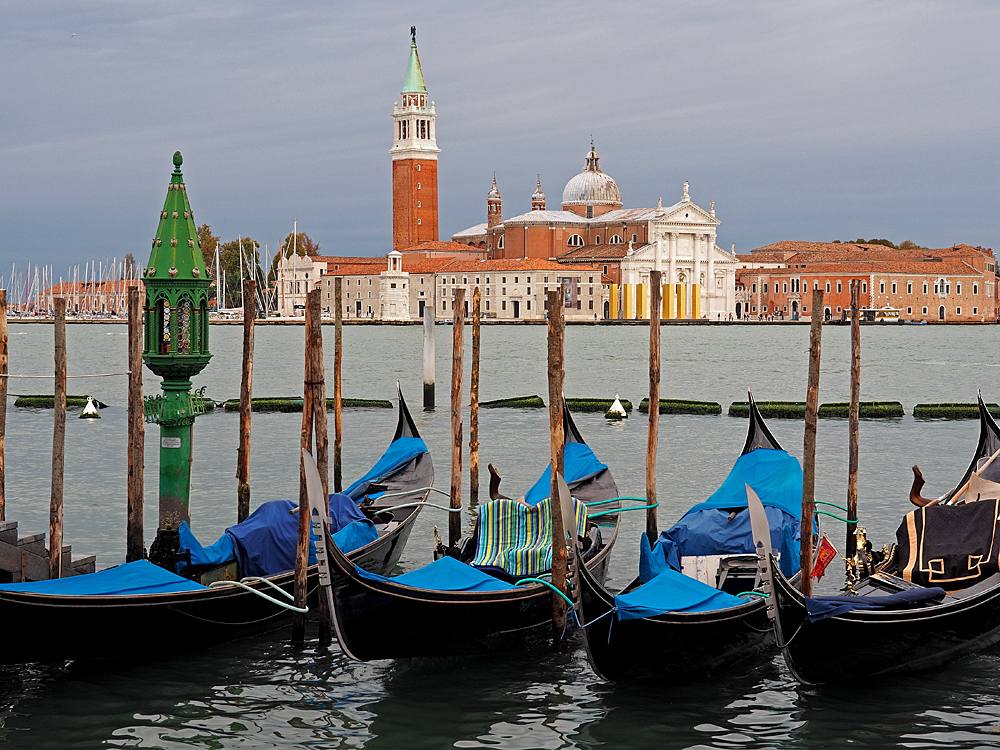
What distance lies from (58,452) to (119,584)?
3.41 feet

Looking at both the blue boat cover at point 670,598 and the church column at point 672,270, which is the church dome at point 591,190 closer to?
the church column at point 672,270

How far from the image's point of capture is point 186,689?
16.1ft

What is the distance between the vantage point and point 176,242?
655 cm

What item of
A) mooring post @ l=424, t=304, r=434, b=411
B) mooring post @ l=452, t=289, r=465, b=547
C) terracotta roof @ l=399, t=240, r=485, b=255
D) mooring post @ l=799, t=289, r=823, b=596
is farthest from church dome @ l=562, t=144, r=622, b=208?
mooring post @ l=799, t=289, r=823, b=596

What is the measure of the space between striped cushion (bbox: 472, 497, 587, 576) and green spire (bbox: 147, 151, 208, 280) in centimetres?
207

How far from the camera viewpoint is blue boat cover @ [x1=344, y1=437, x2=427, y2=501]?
8047 millimetres

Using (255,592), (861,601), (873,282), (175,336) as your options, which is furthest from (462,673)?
(873,282)

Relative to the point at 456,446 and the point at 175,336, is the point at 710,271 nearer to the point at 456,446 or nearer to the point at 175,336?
the point at 456,446

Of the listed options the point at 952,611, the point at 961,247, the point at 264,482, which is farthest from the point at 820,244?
the point at 952,611

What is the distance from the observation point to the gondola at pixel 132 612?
469 centimetres

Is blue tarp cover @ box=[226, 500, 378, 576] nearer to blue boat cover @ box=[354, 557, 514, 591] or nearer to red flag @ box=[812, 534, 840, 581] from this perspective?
blue boat cover @ box=[354, 557, 514, 591]

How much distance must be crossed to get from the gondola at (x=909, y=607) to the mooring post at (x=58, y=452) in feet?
9.83

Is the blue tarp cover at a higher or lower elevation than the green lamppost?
lower

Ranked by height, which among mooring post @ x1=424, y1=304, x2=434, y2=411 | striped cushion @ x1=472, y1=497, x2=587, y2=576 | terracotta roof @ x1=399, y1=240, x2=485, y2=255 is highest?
terracotta roof @ x1=399, y1=240, x2=485, y2=255
